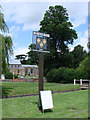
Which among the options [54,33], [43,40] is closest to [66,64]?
[54,33]

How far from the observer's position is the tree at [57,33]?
3784 centimetres

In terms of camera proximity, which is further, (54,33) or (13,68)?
(13,68)

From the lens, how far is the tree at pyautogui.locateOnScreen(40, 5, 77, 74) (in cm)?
3784

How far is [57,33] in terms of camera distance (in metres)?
38.0

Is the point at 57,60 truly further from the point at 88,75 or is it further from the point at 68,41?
the point at 88,75

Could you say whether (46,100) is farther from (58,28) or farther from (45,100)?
(58,28)

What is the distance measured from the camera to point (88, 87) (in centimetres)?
1750

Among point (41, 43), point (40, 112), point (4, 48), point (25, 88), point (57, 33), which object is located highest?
point (57, 33)

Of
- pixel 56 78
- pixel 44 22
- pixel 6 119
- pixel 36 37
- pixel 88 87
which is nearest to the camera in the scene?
pixel 6 119

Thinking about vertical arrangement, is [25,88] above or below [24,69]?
below

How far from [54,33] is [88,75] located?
15.1 meters

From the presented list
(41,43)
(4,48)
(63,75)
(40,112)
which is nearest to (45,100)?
(40,112)

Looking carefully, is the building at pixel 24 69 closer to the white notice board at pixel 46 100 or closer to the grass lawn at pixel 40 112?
the grass lawn at pixel 40 112

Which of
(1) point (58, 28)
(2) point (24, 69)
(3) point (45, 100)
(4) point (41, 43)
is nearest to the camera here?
(3) point (45, 100)
